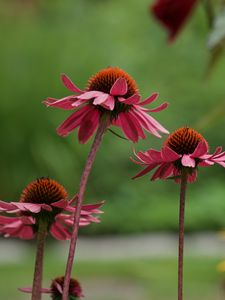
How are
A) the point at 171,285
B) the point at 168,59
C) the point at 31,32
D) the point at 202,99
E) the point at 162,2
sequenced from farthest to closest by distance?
the point at 168,59
the point at 202,99
the point at 31,32
the point at 171,285
the point at 162,2

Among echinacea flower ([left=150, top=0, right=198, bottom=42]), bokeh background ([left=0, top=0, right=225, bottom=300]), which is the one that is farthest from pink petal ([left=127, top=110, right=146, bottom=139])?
bokeh background ([left=0, top=0, right=225, bottom=300])

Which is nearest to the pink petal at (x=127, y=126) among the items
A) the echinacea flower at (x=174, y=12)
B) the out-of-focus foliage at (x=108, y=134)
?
the echinacea flower at (x=174, y=12)

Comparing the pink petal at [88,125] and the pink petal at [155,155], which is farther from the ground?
the pink petal at [88,125]

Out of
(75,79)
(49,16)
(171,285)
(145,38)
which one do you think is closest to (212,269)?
(171,285)

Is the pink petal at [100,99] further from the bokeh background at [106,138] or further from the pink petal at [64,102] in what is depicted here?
the bokeh background at [106,138]

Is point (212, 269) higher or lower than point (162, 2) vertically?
higher

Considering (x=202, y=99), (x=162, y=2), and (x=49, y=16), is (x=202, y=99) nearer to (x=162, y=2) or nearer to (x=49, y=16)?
(x=49, y=16)

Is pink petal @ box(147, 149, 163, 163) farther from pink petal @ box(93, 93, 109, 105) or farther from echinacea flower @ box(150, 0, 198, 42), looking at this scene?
echinacea flower @ box(150, 0, 198, 42)
